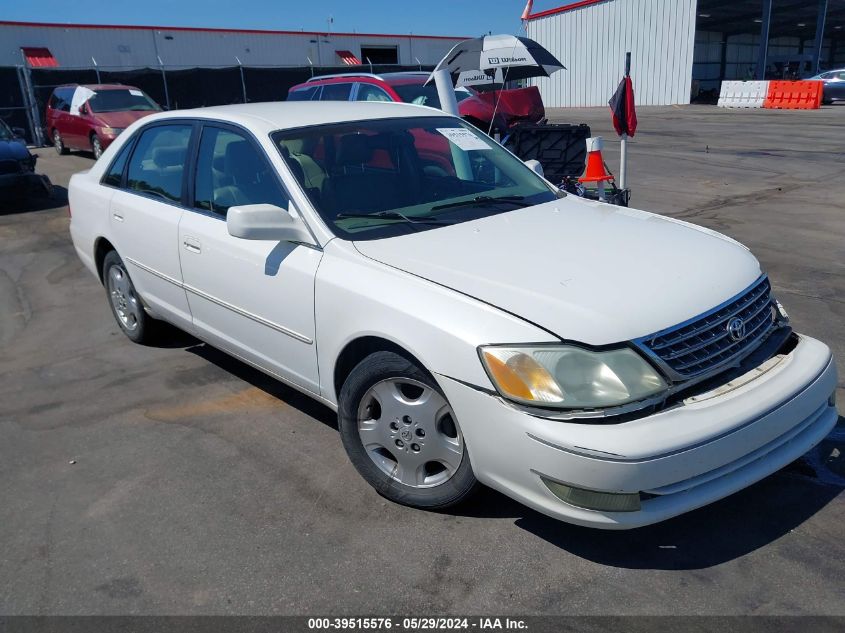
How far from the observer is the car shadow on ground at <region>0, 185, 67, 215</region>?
11.8 metres

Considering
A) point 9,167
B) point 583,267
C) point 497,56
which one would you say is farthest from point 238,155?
point 9,167

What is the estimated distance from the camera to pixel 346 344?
3250mm

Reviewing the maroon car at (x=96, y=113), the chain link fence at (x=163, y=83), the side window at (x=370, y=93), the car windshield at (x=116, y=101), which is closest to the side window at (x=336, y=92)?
the side window at (x=370, y=93)

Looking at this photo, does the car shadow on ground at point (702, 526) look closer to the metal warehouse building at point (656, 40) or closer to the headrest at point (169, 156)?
the headrest at point (169, 156)

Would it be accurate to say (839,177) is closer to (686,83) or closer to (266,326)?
(266,326)

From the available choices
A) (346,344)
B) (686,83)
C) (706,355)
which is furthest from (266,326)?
(686,83)

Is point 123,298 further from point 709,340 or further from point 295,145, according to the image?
point 709,340

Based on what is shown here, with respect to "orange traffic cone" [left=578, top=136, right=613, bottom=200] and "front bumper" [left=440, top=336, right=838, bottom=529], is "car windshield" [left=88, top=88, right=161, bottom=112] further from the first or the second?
"front bumper" [left=440, top=336, right=838, bottom=529]

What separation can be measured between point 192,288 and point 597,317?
100.0 inches

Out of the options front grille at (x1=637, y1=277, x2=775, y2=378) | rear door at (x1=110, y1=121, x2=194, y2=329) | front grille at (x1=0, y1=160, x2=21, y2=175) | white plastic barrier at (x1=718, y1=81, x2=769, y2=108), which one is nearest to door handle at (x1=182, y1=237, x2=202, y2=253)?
rear door at (x1=110, y1=121, x2=194, y2=329)

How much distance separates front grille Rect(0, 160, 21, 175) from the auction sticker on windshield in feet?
32.1

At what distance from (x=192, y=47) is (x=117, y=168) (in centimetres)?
3186

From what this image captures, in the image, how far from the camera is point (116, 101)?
650 inches

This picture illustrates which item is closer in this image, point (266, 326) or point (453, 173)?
point (266, 326)
